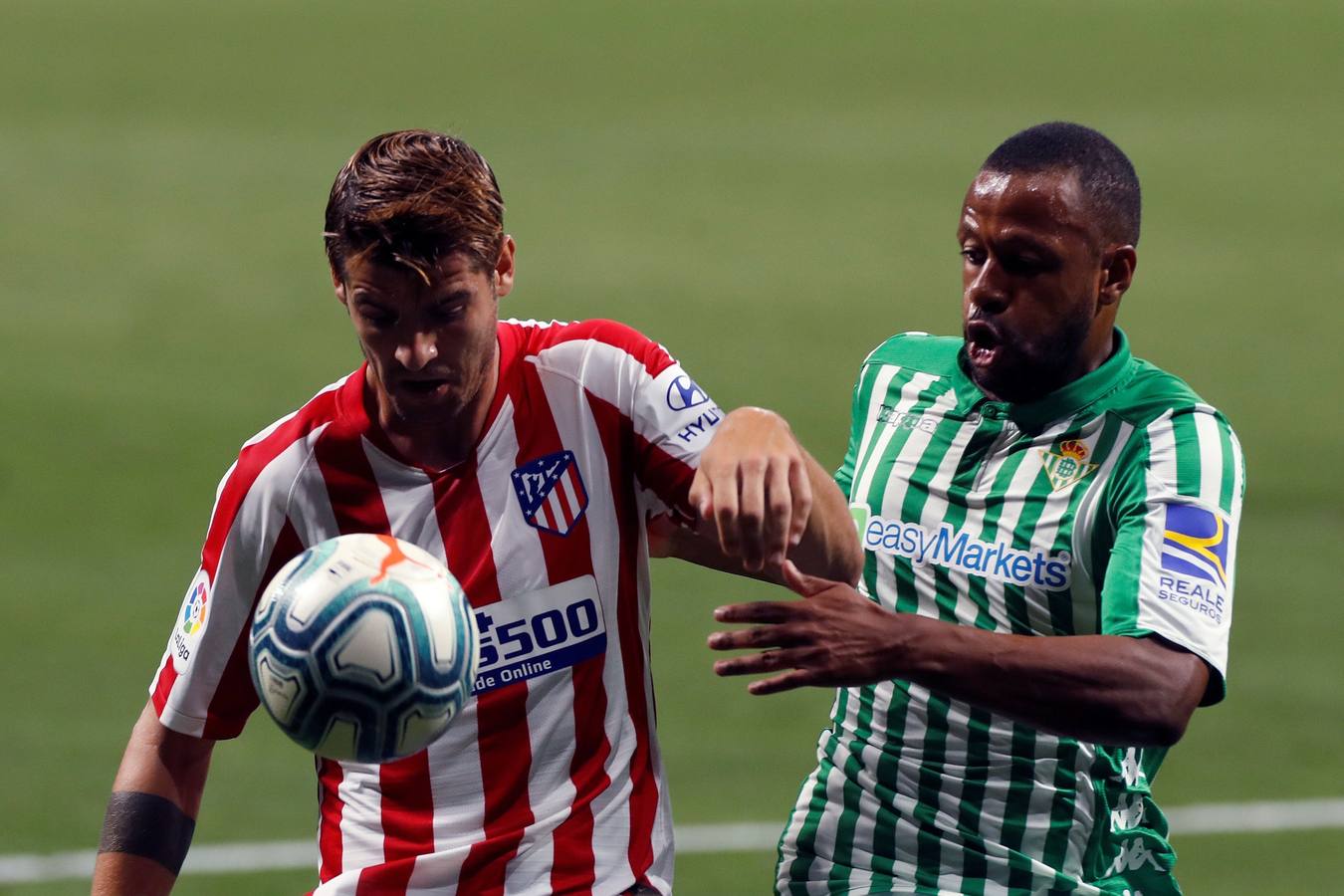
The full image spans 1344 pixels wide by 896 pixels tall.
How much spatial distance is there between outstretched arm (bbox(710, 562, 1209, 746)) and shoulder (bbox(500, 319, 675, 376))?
27.6 inches

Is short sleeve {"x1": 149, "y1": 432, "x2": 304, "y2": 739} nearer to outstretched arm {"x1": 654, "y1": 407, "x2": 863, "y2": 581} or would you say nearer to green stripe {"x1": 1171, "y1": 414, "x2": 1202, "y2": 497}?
outstretched arm {"x1": 654, "y1": 407, "x2": 863, "y2": 581}

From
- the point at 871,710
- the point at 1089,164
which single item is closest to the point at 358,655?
the point at 871,710

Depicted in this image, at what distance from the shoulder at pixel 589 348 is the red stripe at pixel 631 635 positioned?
0.09 metres

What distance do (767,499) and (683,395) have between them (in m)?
0.66

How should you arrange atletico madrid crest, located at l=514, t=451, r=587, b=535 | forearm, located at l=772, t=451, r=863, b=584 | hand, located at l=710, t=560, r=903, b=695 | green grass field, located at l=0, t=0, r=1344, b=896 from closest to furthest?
1. hand, located at l=710, t=560, r=903, b=695
2. forearm, located at l=772, t=451, r=863, b=584
3. atletico madrid crest, located at l=514, t=451, r=587, b=535
4. green grass field, located at l=0, t=0, r=1344, b=896

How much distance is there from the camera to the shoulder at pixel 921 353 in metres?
5.25

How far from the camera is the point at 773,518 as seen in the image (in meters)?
3.80

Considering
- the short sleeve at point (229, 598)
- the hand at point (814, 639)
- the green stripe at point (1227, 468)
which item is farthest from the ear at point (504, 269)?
the green stripe at point (1227, 468)

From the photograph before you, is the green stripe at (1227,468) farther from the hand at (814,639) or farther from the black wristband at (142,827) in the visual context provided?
the black wristband at (142,827)

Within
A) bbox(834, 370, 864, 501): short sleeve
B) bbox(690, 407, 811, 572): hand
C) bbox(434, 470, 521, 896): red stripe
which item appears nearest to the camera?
bbox(690, 407, 811, 572): hand

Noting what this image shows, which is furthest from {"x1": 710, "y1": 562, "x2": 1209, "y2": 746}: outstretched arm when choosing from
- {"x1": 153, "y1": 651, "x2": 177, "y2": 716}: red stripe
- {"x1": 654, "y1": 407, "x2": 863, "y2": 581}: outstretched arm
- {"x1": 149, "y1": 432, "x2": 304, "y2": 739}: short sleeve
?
{"x1": 153, "y1": 651, "x2": 177, "y2": 716}: red stripe

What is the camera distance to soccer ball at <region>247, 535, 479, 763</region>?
12.6 ft

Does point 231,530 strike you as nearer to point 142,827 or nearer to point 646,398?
point 142,827

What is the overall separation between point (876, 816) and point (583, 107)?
18.2 metres
